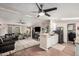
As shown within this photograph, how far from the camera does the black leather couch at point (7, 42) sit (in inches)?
72.3

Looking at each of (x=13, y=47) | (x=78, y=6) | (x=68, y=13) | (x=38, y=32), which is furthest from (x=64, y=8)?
(x=13, y=47)

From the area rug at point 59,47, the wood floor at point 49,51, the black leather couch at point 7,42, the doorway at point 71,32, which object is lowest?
the wood floor at point 49,51

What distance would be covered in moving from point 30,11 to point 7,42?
811 millimetres

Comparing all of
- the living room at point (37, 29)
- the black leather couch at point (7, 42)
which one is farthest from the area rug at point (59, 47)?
the black leather couch at point (7, 42)

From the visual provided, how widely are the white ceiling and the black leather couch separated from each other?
0.35 m

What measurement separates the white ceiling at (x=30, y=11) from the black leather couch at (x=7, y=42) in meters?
0.35

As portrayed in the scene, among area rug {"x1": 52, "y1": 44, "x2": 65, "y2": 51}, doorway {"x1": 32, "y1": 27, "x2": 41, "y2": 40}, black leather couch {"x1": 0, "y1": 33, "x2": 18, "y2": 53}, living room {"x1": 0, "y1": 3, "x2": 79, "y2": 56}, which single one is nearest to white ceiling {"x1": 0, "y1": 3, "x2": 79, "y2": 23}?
living room {"x1": 0, "y1": 3, "x2": 79, "y2": 56}

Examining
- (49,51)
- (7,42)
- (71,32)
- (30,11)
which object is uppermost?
(30,11)

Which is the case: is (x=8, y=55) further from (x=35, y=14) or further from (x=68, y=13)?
(x=68, y=13)

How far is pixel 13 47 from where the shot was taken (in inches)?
74.1

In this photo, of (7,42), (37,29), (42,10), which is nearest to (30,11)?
(42,10)

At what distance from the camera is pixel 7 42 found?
Result: 1.88 m

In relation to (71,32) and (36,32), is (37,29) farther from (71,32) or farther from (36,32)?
(71,32)

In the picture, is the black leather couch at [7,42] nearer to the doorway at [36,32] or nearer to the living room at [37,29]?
the living room at [37,29]
